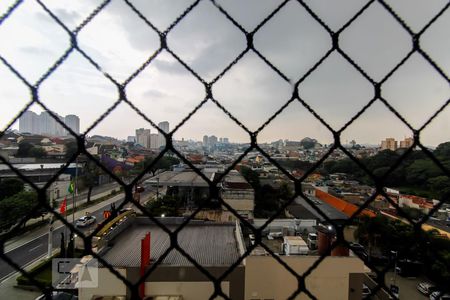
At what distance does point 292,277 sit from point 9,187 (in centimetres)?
657

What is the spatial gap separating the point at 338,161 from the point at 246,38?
13541 mm

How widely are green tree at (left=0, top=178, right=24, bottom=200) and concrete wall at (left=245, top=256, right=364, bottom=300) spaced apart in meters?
5.96

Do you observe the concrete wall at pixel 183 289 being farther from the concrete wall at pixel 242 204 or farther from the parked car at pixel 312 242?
the concrete wall at pixel 242 204

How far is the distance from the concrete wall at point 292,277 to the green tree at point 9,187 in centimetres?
596

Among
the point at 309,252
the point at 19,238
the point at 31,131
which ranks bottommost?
the point at 19,238

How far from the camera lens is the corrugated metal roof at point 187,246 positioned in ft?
10.8

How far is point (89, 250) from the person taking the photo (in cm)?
58

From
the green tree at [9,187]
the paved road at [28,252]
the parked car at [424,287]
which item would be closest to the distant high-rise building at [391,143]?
the parked car at [424,287]

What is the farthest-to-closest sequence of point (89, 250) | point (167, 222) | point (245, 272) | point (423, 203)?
point (423, 203) < point (167, 222) < point (245, 272) < point (89, 250)

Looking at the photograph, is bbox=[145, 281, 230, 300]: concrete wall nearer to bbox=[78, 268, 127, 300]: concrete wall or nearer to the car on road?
bbox=[78, 268, 127, 300]: concrete wall

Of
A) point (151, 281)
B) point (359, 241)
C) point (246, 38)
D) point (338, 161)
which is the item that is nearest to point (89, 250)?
point (246, 38)

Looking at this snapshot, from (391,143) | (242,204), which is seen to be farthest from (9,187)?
(391,143)

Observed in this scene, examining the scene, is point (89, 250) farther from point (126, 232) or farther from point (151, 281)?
point (126, 232)

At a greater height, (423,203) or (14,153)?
(14,153)
